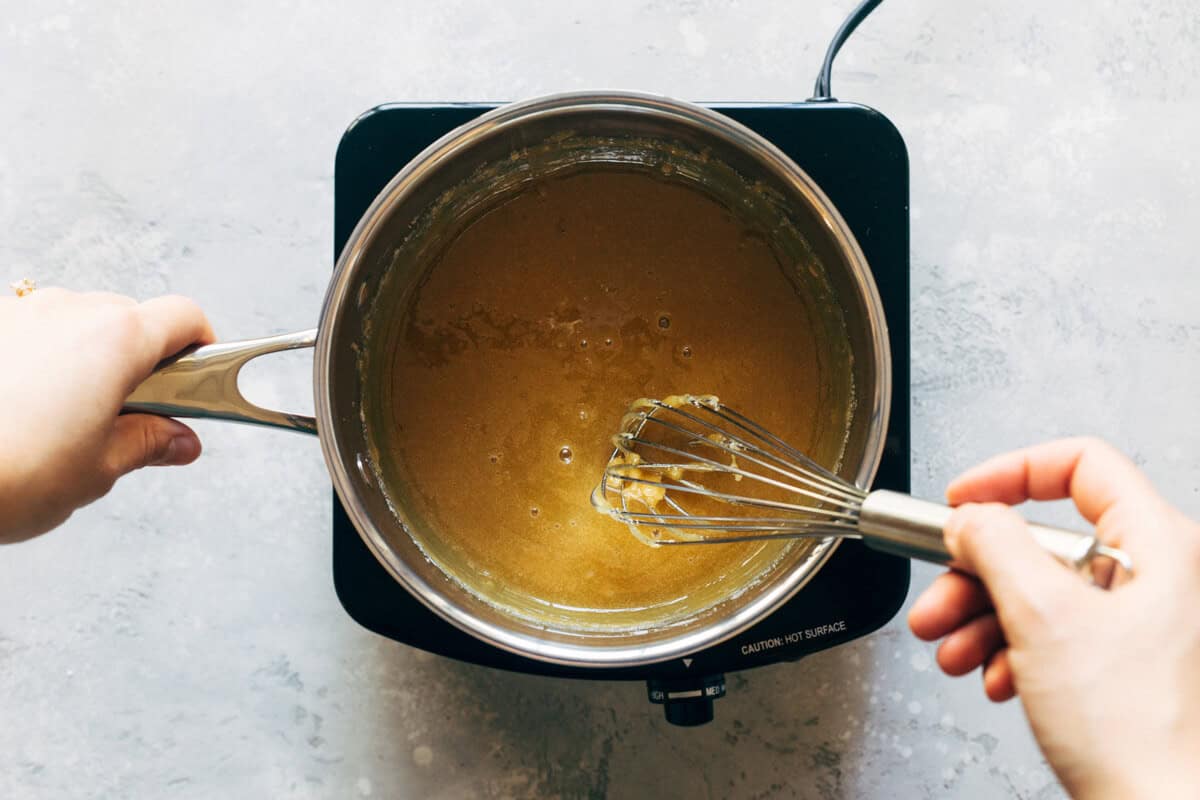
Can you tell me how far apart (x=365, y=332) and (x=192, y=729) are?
435mm

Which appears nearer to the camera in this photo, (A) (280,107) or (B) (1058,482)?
(B) (1058,482)

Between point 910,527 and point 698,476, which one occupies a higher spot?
point 910,527

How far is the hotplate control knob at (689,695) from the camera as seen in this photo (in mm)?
685

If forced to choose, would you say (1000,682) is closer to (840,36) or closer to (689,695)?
(689,695)

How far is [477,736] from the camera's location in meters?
0.82

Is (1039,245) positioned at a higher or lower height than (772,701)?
higher

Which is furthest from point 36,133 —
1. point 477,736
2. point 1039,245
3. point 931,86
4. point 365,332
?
point 1039,245

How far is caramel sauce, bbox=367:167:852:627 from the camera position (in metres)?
0.72

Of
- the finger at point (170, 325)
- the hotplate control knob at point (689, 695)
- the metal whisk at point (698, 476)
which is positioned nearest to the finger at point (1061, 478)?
the metal whisk at point (698, 476)

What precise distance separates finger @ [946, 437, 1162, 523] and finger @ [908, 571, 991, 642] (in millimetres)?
60

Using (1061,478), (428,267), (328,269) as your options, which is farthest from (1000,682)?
(328,269)

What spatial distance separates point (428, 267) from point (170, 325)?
20 cm

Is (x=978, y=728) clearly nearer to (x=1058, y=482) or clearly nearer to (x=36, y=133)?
(x=1058, y=482)

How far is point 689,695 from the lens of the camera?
685mm
